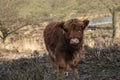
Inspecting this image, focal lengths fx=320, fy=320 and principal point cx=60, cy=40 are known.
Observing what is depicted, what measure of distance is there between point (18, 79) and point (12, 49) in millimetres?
10475

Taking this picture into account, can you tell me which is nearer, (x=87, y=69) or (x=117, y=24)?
(x=87, y=69)

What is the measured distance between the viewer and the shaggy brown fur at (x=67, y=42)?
5.88 meters

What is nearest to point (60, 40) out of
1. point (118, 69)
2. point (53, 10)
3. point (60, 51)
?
point (60, 51)

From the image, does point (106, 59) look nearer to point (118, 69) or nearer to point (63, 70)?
point (118, 69)

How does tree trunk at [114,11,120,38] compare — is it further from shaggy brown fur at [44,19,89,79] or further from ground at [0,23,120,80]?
shaggy brown fur at [44,19,89,79]

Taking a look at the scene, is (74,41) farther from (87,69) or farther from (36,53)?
(36,53)

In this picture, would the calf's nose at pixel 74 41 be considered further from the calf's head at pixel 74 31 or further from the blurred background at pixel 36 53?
the blurred background at pixel 36 53

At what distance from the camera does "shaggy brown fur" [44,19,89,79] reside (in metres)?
5.88

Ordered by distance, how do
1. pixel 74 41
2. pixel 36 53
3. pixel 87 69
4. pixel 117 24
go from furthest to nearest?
pixel 117 24
pixel 36 53
pixel 87 69
pixel 74 41

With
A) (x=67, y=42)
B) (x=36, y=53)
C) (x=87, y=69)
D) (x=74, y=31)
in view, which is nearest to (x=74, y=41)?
(x=74, y=31)

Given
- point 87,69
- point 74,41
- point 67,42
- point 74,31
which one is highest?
point 74,31

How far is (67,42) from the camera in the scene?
625 centimetres

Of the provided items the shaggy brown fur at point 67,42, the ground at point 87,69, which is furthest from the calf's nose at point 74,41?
the ground at point 87,69

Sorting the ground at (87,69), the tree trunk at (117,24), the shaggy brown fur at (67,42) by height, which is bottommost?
the tree trunk at (117,24)
